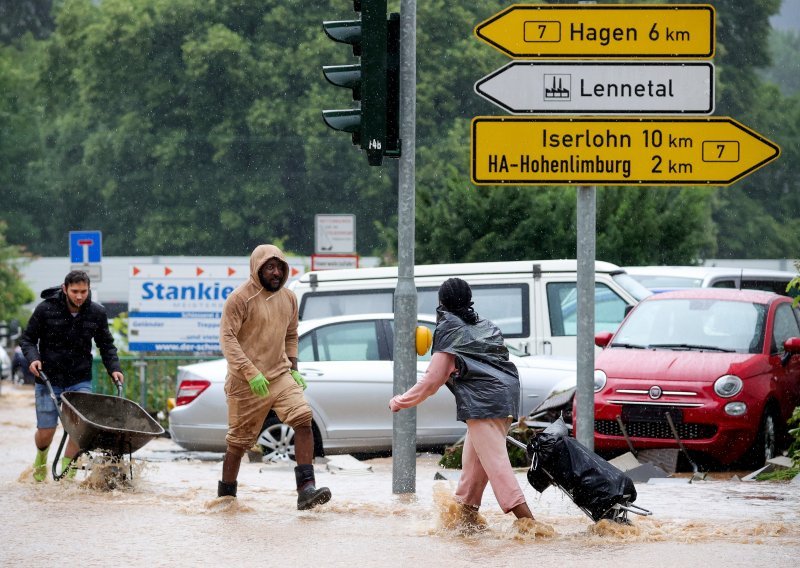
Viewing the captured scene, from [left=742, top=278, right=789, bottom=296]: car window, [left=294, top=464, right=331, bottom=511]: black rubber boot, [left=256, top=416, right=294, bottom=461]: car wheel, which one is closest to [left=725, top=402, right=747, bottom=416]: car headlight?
[left=256, top=416, right=294, bottom=461]: car wheel

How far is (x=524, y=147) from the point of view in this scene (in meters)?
9.70

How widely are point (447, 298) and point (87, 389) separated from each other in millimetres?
3996

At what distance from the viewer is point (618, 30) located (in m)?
9.58

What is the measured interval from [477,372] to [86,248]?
14.3 metres

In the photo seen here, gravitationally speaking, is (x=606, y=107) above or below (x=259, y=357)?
above

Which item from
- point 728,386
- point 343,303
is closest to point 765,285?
point 343,303

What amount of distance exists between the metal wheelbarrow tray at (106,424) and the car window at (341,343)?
3397 millimetres

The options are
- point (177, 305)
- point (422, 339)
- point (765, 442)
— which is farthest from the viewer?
point (177, 305)

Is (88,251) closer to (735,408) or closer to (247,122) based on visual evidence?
(735,408)

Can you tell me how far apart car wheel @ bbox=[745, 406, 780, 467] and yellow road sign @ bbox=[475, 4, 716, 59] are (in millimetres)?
Result: 4005

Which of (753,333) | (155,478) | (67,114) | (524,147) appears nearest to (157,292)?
(155,478)

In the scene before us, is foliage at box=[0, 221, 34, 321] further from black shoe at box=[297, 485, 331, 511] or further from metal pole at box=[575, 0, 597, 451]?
metal pole at box=[575, 0, 597, 451]

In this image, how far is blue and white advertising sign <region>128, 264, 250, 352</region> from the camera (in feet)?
69.4

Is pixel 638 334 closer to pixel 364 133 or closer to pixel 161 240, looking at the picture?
pixel 364 133
